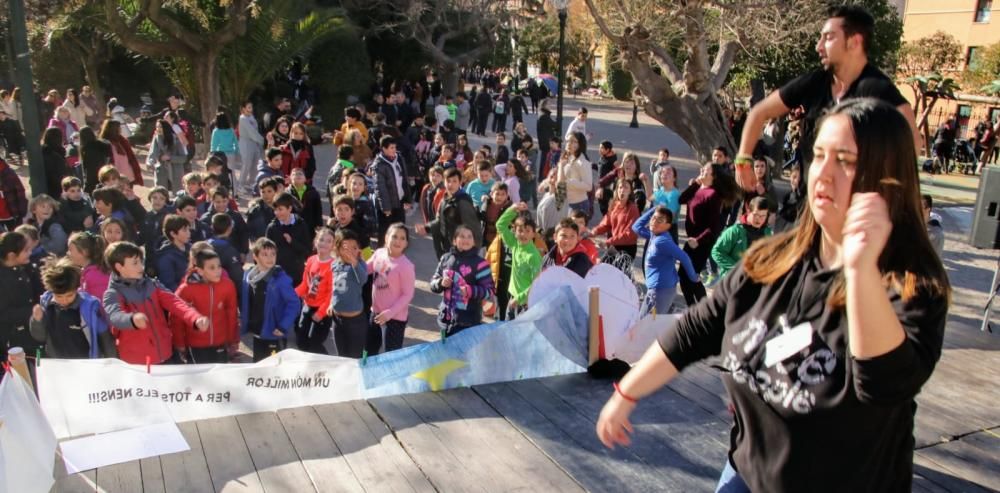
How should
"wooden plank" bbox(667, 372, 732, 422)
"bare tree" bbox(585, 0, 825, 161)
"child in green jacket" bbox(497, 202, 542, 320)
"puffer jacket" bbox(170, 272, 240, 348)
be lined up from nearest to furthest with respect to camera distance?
"wooden plank" bbox(667, 372, 732, 422)
"puffer jacket" bbox(170, 272, 240, 348)
"child in green jacket" bbox(497, 202, 542, 320)
"bare tree" bbox(585, 0, 825, 161)

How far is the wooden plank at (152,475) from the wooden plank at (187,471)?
0.02 meters

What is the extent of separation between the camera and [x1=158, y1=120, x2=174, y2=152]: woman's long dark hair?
12719mm

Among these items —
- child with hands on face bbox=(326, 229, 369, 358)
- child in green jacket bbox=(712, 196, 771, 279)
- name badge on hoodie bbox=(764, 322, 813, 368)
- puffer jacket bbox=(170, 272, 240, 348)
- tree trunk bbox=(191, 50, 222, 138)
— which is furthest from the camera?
tree trunk bbox=(191, 50, 222, 138)

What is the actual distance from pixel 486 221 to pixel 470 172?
88.2 inches

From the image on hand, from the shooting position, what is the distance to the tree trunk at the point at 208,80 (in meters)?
17.5

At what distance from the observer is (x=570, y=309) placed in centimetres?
538

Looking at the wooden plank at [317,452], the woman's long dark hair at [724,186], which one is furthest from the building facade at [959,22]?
the wooden plank at [317,452]

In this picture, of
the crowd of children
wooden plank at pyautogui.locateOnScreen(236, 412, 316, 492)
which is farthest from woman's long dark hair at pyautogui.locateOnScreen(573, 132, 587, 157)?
wooden plank at pyautogui.locateOnScreen(236, 412, 316, 492)

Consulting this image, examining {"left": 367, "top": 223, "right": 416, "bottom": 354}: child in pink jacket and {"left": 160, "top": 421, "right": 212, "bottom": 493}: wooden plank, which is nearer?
{"left": 160, "top": 421, "right": 212, "bottom": 493}: wooden plank

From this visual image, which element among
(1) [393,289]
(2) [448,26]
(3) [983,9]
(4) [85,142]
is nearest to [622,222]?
(1) [393,289]

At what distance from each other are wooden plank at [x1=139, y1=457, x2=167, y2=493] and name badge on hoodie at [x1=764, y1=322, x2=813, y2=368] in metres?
2.91

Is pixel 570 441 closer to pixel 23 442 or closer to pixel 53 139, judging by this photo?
pixel 23 442

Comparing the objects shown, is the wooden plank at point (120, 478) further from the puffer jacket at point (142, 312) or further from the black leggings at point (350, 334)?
the black leggings at point (350, 334)

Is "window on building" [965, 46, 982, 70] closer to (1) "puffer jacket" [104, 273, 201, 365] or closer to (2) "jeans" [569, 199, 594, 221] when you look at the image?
(2) "jeans" [569, 199, 594, 221]
